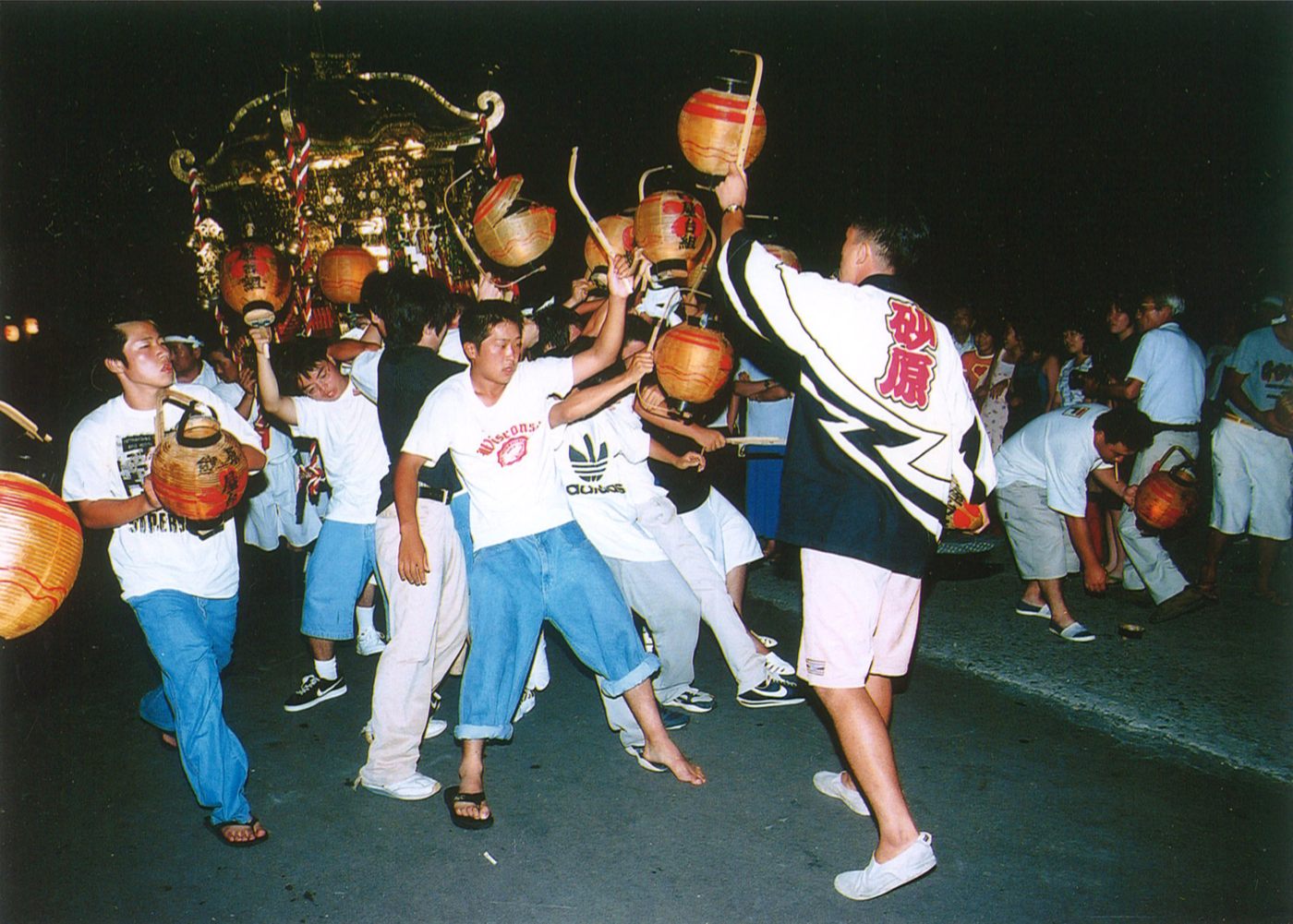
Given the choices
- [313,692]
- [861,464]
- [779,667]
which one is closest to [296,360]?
[313,692]

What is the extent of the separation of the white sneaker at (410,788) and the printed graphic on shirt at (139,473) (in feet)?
4.36

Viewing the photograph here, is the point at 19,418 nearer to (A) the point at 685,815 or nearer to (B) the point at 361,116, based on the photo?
(A) the point at 685,815

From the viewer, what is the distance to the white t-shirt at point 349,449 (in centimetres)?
485

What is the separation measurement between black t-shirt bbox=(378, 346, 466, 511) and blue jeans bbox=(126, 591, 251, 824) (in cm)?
98

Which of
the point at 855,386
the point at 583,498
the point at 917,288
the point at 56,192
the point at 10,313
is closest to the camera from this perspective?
the point at 855,386

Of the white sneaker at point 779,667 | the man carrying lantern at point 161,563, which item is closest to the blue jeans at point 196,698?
the man carrying lantern at point 161,563

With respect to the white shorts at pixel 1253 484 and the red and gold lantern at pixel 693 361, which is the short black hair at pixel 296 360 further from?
the white shorts at pixel 1253 484

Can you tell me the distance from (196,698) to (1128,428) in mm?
4741

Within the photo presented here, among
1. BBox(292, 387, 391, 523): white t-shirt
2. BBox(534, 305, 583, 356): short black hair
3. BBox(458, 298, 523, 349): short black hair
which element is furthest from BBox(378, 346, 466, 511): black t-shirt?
BBox(534, 305, 583, 356): short black hair

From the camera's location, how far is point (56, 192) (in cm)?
1560

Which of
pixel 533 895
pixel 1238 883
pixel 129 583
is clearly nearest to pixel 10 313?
pixel 129 583

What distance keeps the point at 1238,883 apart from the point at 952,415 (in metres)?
1.82

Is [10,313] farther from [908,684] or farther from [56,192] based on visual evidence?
[908,684]

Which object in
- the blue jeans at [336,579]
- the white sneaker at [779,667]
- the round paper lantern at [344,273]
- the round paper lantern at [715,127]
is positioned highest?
the round paper lantern at [715,127]
